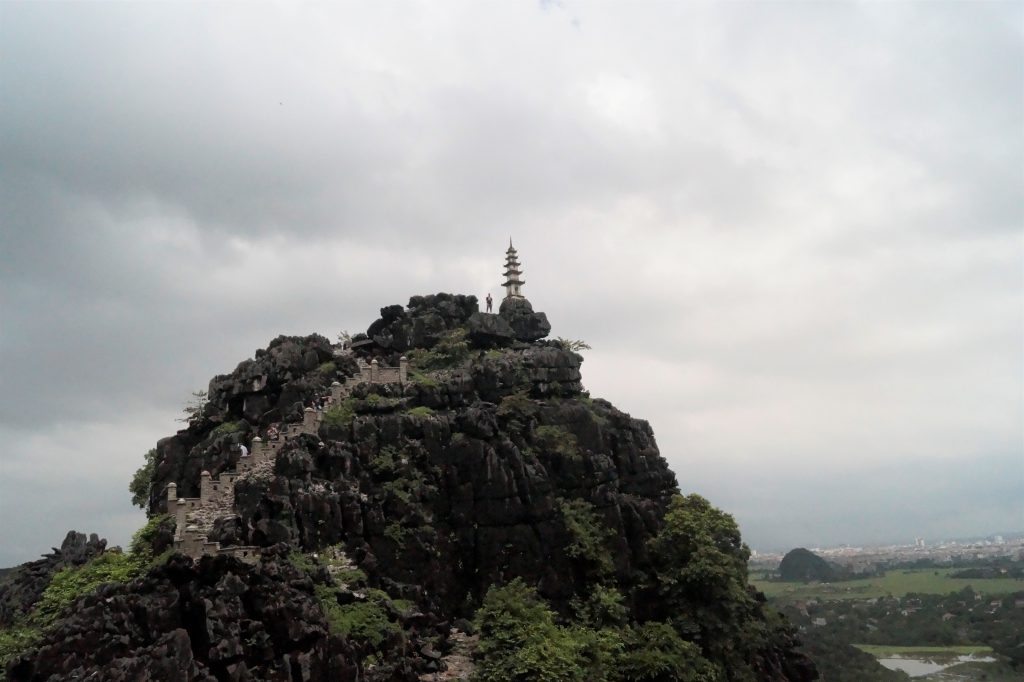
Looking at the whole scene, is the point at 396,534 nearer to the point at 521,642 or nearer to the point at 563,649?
the point at 521,642

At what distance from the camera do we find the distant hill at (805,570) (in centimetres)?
16912

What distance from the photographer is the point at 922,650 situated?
3666 inches

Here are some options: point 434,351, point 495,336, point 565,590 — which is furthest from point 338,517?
point 495,336

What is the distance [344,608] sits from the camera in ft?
93.0

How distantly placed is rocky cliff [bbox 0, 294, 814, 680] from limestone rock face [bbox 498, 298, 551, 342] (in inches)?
194

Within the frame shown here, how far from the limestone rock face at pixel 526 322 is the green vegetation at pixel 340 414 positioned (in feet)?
50.9

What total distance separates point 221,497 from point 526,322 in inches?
961

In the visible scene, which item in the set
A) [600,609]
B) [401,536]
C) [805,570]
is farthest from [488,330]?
[805,570]

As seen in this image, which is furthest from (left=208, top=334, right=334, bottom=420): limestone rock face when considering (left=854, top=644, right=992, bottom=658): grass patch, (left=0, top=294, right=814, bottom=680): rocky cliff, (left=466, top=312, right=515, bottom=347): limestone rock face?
(left=854, top=644, right=992, bottom=658): grass patch

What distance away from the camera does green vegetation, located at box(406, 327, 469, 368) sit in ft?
144

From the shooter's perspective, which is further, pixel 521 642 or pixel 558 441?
pixel 558 441

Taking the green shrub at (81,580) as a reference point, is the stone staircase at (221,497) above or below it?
above

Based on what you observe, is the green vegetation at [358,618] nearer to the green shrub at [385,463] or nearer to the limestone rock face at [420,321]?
the green shrub at [385,463]

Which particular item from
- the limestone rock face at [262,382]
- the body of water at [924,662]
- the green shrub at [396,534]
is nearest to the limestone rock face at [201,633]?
the green shrub at [396,534]
